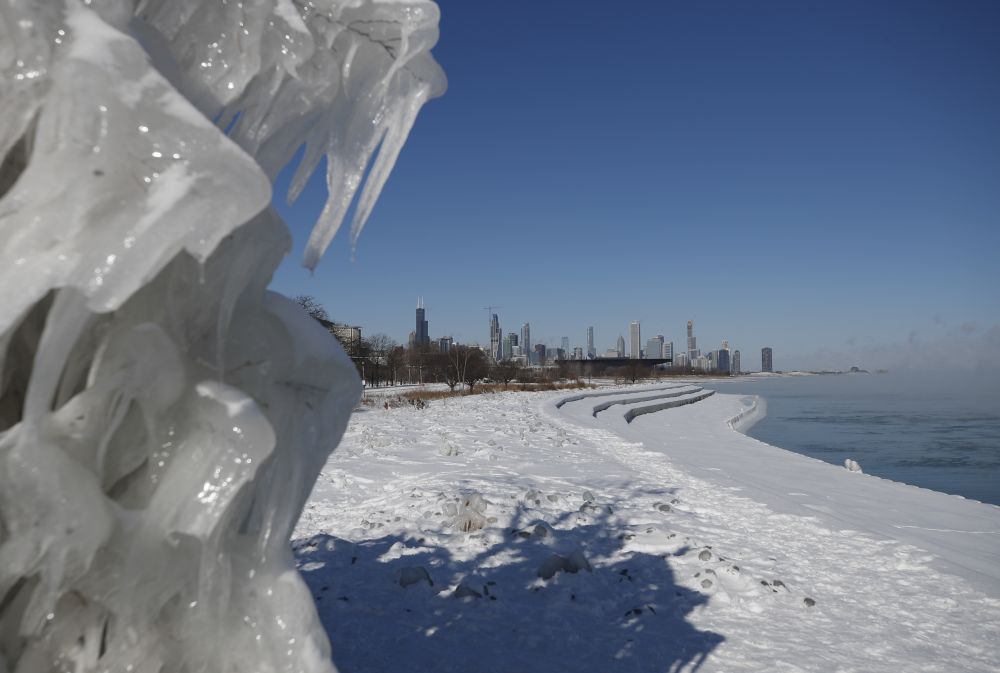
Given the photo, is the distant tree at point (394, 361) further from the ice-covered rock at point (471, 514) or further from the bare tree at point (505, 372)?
the ice-covered rock at point (471, 514)

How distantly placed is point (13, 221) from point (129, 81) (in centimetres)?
39

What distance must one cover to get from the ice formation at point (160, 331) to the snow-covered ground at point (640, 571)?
1.82 meters

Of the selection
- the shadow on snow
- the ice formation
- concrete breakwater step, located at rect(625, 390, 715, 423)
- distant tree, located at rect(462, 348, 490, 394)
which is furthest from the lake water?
distant tree, located at rect(462, 348, 490, 394)

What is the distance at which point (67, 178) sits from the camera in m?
1.37

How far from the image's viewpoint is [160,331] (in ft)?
4.93

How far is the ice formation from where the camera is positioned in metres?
1.36

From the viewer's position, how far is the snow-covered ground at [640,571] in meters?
3.45

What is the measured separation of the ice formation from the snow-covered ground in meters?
1.82

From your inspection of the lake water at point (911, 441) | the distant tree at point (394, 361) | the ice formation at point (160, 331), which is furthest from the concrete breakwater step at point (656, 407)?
the distant tree at point (394, 361)

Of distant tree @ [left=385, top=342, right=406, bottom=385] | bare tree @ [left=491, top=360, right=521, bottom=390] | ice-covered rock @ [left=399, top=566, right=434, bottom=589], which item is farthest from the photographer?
bare tree @ [left=491, top=360, right=521, bottom=390]

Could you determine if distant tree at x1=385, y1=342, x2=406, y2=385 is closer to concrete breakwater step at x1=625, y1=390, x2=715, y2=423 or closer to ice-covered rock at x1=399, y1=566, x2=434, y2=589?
concrete breakwater step at x1=625, y1=390, x2=715, y2=423

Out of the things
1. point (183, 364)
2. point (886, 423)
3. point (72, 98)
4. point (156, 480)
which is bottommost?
point (886, 423)

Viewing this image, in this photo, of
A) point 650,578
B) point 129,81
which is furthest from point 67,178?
point 650,578

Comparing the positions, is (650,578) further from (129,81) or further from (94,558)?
(129,81)
